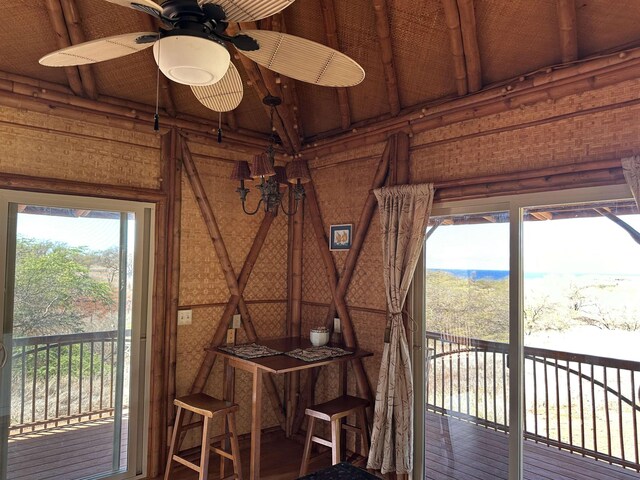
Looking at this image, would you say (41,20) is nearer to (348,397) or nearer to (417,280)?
(417,280)

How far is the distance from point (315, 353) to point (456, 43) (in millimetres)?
2578

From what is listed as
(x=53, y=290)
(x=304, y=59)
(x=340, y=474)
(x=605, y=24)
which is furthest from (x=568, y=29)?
(x=53, y=290)

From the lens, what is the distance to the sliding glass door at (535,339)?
2609mm

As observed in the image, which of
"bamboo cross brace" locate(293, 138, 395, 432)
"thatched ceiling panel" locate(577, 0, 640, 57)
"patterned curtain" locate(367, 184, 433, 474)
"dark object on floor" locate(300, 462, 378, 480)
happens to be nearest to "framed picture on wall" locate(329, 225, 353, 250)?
"bamboo cross brace" locate(293, 138, 395, 432)

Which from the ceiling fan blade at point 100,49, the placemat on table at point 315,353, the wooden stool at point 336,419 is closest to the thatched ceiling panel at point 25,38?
the ceiling fan blade at point 100,49

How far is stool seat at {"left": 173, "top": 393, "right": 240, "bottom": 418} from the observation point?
10.5ft

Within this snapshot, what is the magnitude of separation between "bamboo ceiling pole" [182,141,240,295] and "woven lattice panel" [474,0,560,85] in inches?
99.5

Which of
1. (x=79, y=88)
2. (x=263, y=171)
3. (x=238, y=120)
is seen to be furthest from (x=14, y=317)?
(x=238, y=120)

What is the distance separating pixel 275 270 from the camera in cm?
458

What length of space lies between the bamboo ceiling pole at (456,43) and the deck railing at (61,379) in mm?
3285

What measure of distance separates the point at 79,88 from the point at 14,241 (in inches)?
48.2

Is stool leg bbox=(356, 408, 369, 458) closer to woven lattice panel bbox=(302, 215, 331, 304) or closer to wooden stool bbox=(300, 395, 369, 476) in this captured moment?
wooden stool bbox=(300, 395, 369, 476)

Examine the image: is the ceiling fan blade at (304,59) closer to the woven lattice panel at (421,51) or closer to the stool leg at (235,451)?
the woven lattice panel at (421,51)

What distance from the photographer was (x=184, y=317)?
3824 millimetres
